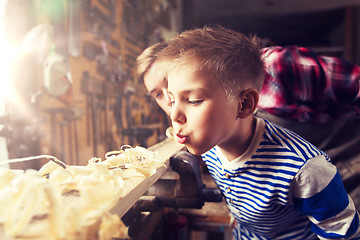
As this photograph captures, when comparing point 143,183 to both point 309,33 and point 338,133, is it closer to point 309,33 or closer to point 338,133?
point 338,133

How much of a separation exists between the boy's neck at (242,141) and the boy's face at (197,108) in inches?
5.0

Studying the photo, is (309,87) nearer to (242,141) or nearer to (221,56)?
(242,141)

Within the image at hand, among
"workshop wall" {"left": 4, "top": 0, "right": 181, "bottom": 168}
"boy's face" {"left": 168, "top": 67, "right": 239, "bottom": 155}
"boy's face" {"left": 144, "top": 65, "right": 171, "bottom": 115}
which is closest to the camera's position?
"boy's face" {"left": 168, "top": 67, "right": 239, "bottom": 155}

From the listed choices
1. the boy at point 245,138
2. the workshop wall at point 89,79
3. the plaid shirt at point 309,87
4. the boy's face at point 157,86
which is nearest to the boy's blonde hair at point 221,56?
the boy at point 245,138

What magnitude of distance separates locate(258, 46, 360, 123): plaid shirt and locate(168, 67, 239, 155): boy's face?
0.62 metres

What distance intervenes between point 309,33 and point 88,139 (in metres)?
6.87

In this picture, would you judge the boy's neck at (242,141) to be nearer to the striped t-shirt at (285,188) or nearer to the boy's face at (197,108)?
the striped t-shirt at (285,188)

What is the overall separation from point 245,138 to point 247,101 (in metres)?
0.14

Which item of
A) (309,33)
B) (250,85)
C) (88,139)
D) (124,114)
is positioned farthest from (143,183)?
(309,33)

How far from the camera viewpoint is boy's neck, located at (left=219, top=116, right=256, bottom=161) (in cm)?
73

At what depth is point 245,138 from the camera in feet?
2.46

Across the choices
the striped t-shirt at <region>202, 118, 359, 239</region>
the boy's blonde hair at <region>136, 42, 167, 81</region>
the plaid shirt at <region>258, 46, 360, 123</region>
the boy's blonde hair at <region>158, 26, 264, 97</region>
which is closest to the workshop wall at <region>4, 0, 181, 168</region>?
the boy's blonde hair at <region>136, 42, 167, 81</region>

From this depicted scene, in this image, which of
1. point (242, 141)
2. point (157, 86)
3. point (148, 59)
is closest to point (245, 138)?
point (242, 141)

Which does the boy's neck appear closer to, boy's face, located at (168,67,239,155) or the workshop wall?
boy's face, located at (168,67,239,155)
